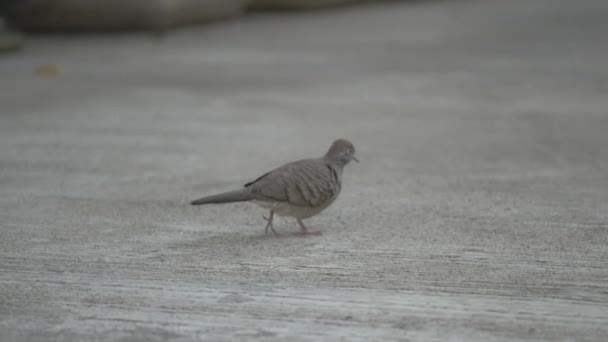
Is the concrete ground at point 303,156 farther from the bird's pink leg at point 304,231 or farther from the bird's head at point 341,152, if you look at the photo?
the bird's head at point 341,152

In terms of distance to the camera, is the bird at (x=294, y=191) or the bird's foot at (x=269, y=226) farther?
the bird's foot at (x=269, y=226)

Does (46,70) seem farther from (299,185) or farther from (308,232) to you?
(299,185)

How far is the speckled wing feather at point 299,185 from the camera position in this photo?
5.65m

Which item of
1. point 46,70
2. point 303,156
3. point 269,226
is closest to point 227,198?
point 269,226

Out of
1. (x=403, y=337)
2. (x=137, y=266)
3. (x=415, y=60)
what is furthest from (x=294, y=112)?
(x=403, y=337)

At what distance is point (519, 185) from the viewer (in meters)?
7.13

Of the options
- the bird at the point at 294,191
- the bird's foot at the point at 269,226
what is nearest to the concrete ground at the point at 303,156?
the bird's foot at the point at 269,226

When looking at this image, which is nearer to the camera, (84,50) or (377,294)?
(377,294)

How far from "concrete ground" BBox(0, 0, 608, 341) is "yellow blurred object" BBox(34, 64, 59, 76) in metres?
0.06

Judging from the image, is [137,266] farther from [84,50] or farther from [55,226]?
[84,50]

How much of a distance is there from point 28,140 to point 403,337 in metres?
4.90

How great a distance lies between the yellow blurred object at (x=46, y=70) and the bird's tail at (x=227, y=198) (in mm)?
6122

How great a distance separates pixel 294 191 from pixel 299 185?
54mm

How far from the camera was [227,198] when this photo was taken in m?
5.53
